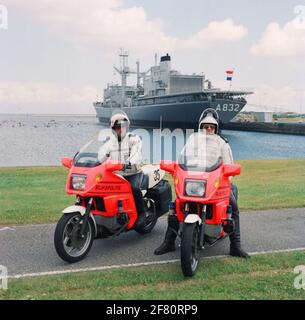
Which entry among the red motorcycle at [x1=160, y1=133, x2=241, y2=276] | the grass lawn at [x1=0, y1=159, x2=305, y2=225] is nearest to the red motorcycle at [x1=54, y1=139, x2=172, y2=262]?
the red motorcycle at [x1=160, y1=133, x2=241, y2=276]

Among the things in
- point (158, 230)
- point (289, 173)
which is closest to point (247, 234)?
point (158, 230)

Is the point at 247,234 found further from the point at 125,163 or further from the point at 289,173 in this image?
the point at 289,173

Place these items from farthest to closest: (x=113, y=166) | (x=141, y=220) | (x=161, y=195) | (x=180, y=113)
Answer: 1. (x=180, y=113)
2. (x=161, y=195)
3. (x=141, y=220)
4. (x=113, y=166)

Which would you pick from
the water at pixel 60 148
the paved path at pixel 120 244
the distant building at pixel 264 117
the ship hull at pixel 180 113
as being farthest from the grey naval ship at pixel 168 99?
the paved path at pixel 120 244

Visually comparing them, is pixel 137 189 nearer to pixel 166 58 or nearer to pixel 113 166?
pixel 113 166

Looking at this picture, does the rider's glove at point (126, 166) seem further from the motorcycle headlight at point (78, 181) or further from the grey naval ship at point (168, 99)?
the grey naval ship at point (168, 99)

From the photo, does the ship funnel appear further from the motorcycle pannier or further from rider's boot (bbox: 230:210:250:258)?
rider's boot (bbox: 230:210:250:258)

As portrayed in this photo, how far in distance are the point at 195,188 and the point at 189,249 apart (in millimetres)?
711

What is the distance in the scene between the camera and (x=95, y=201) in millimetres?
5273

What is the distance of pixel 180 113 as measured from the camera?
71.4 meters

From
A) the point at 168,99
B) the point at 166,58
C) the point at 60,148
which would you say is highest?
the point at 166,58

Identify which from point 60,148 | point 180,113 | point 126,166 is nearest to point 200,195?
point 126,166

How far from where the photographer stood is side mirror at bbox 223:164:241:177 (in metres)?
4.88

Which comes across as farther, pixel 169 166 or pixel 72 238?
pixel 169 166
